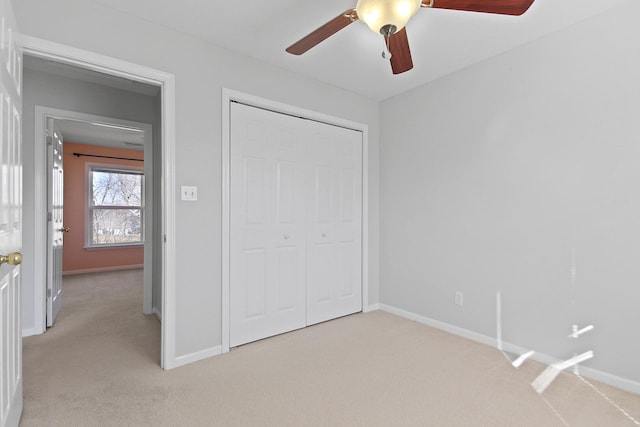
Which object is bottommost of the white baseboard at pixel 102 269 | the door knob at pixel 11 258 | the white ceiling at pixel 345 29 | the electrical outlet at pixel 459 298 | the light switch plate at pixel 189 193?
the white baseboard at pixel 102 269

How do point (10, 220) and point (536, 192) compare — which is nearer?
point (10, 220)

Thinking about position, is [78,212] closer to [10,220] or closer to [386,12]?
[10,220]

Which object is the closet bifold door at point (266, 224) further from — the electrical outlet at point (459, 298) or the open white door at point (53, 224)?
the open white door at point (53, 224)

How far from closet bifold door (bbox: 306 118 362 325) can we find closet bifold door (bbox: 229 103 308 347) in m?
0.12

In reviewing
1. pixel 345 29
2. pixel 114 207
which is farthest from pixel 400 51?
pixel 114 207

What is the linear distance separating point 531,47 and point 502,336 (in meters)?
2.24

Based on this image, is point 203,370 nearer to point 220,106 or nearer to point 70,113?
point 220,106

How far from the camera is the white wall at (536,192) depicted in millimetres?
2049

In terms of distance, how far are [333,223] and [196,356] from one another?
5.52 feet

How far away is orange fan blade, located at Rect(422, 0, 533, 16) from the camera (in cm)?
136

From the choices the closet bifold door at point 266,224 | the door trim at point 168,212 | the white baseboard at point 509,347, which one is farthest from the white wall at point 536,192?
the door trim at point 168,212

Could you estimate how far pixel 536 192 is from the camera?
95.2 inches

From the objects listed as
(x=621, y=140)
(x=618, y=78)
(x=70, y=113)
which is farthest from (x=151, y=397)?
(x=618, y=78)

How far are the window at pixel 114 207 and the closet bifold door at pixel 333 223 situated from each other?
4885 mm
